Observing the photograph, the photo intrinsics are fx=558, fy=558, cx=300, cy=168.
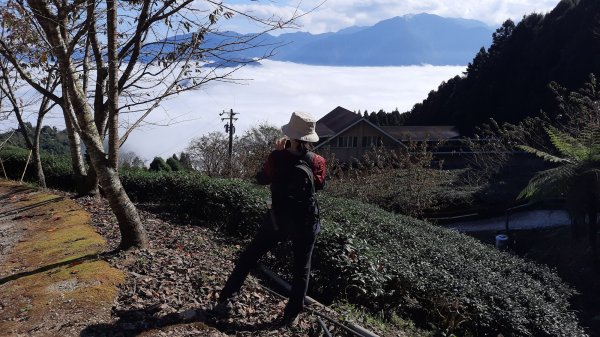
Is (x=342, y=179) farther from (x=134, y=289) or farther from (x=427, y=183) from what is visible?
(x=134, y=289)

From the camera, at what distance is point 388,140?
3644cm

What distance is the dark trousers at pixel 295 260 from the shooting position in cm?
441

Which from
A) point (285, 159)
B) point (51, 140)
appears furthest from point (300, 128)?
point (51, 140)

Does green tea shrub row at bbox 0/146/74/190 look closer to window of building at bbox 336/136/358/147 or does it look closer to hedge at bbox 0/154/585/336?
hedge at bbox 0/154/585/336

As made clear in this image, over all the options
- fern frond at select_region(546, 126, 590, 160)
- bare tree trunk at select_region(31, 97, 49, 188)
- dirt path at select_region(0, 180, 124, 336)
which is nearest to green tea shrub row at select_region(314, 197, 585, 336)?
dirt path at select_region(0, 180, 124, 336)

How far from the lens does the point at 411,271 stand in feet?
21.4

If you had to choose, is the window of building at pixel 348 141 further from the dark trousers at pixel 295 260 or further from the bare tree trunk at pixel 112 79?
the dark trousers at pixel 295 260

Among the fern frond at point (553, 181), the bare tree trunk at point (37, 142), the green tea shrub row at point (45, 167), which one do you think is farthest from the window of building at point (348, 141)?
the bare tree trunk at point (37, 142)

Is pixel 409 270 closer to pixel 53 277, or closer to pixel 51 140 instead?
pixel 53 277

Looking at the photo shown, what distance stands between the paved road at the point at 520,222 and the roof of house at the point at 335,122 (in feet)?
45.4

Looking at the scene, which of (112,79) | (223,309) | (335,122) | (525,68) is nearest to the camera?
(223,309)

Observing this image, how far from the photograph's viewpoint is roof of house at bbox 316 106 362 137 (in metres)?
37.1

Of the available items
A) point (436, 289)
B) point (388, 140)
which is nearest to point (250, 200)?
point (436, 289)

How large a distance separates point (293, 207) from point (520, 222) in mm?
21283
